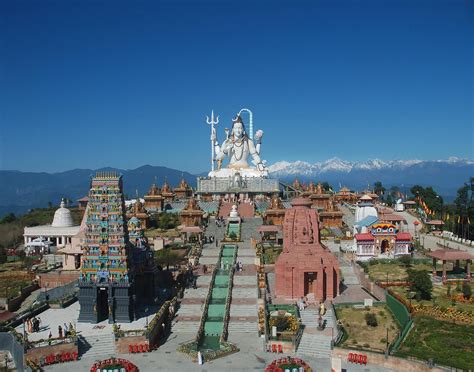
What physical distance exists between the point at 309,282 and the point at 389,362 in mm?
11053

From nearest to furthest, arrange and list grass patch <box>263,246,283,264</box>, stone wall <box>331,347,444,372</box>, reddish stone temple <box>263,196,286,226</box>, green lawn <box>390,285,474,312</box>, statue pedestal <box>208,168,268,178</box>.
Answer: stone wall <box>331,347,444,372</box>
green lawn <box>390,285,474,312</box>
grass patch <box>263,246,283,264</box>
reddish stone temple <box>263,196,286,226</box>
statue pedestal <box>208,168,268,178</box>

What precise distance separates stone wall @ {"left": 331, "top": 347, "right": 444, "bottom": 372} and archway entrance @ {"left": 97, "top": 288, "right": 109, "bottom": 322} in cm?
1405

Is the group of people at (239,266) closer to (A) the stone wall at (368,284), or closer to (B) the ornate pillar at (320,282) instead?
(B) the ornate pillar at (320,282)

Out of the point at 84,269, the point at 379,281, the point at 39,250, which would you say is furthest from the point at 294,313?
the point at 39,250

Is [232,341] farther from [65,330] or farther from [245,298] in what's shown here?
[65,330]

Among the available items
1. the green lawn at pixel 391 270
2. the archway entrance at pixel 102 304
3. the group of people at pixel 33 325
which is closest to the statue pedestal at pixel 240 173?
the green lawn at pixel 391 270

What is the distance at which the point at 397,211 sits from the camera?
2963 inches

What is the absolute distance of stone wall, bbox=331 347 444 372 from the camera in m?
25.4

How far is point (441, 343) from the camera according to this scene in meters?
27.9

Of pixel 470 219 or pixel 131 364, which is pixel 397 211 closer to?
pixel 470 219

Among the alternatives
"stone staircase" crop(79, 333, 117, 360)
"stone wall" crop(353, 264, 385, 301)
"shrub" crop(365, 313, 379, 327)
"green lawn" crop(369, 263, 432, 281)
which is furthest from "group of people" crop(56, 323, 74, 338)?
"green lawn" crop(369, 263, 432, 281)

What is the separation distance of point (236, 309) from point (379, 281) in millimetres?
11679

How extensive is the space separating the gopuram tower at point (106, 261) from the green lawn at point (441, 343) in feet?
53.0

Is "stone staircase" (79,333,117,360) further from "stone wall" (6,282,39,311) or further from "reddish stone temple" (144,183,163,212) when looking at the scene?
"reddish stone temple" (144,183,163,212)
